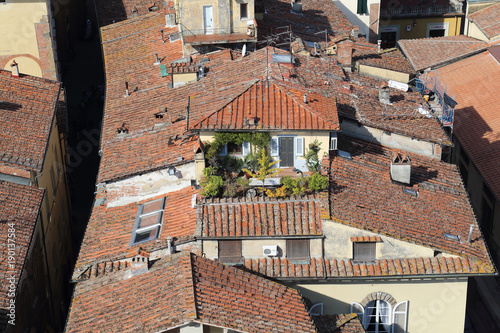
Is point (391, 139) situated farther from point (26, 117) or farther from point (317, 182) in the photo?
point (26, 117)

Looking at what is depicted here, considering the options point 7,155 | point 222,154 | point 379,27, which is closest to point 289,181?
point 222,154

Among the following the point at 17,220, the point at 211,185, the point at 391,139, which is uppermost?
A: the point at 211,185

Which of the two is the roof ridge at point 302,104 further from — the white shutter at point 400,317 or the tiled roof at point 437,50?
the tiled roof at point 437,50

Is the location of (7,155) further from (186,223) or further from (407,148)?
(407,148)

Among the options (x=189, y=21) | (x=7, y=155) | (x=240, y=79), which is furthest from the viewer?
(x=189, y=21)

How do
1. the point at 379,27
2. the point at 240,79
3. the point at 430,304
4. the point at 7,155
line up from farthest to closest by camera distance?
the point at 379,27, the point at 240,79, the point at 7,155, the point at 430,304

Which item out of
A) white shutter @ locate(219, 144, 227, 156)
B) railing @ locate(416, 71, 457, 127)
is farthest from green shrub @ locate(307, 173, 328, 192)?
railing @ locate(416, 71, 457, 127)

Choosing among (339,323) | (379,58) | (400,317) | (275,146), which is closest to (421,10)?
(379,58)
